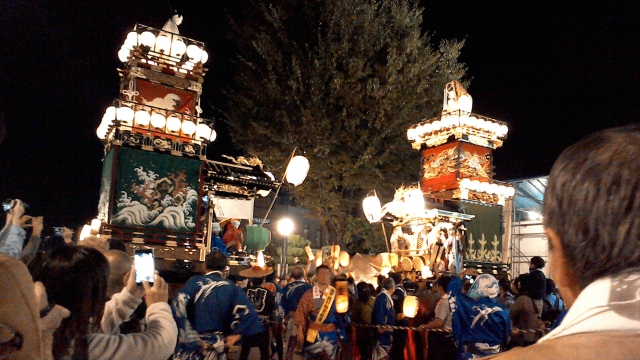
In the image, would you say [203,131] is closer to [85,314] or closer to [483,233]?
[483,233]

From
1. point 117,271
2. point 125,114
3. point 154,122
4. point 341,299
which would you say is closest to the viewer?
point 117,271

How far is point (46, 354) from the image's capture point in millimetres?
1715

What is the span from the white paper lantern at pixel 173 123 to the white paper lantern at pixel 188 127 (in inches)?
5.2

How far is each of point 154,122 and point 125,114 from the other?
0.74 m

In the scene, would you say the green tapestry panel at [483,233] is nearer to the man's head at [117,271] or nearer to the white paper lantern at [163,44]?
the white paper lantern at [163,44]

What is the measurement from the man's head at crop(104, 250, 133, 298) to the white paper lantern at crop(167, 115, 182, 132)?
965 centimetres

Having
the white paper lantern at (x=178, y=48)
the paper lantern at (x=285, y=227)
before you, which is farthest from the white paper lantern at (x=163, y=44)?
the paper lantern at (x=285, y=227)

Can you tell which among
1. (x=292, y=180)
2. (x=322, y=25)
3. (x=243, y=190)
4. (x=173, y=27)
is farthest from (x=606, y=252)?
(x=322, y=25)

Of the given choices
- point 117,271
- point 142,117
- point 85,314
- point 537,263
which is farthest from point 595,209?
point 142,117

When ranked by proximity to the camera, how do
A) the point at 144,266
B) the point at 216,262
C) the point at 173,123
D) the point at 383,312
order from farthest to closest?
the point at 173,123 < the point at 383,312 < the point at 216,262 < the point at 144,266

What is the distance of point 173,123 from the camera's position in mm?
12688

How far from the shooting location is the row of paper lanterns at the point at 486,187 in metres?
18.7

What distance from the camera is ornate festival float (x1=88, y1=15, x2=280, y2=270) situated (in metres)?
11.7

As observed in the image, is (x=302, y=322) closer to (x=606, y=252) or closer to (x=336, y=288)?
(x=336, y=288)
